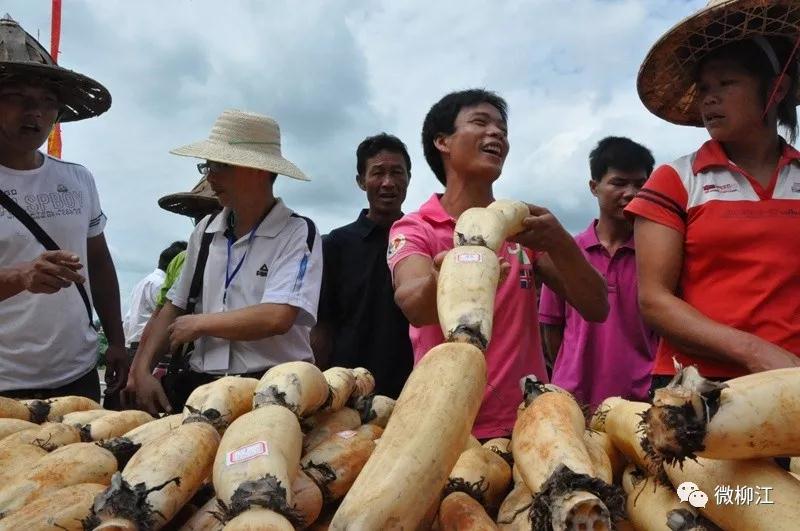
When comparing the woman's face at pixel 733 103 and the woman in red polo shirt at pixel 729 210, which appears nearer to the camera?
the woman in red polo shirt at pixel 729 210

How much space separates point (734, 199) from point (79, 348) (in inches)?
113

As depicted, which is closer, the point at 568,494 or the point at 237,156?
the point at 568,494

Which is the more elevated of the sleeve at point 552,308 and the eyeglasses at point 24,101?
the eyeglasses at point 24,101

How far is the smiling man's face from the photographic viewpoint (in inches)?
118

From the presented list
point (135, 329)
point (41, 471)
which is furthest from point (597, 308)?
point (135, 329)

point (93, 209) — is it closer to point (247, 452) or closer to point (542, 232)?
point (542, 232)

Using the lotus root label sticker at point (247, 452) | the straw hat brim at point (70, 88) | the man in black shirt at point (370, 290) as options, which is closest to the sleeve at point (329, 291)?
the man in black shirt at point (370, 290)

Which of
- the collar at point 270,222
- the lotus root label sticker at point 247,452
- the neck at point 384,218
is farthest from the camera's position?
the neck at point 384,218

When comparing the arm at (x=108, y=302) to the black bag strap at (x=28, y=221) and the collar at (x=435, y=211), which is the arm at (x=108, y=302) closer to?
the black bag strap at (x=28, y=221)

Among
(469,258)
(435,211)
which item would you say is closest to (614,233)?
(435,211)

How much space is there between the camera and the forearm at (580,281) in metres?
2.32

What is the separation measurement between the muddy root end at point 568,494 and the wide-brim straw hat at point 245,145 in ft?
7.49

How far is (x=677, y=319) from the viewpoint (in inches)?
78.0

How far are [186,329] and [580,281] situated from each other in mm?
1649
